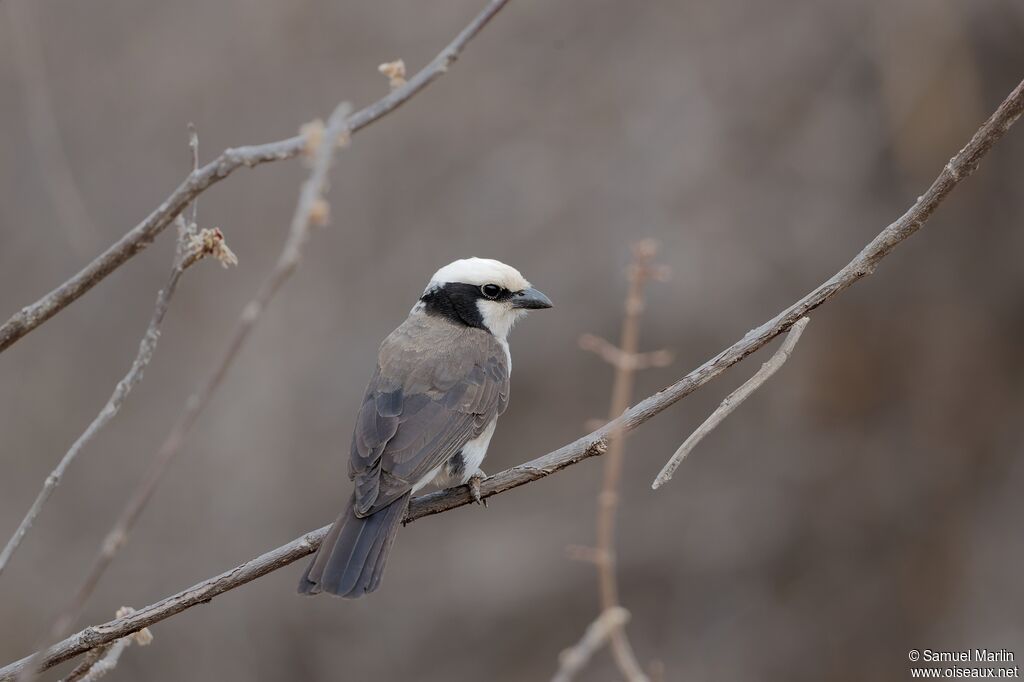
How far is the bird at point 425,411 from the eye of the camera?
3.61m

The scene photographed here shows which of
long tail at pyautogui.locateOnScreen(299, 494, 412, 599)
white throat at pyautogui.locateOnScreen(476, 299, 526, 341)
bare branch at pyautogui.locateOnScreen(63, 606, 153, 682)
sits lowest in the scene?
bare branch at pyautogui.locateOnScreen(63, 606, 153, 682)

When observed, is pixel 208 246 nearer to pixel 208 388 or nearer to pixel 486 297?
pixel 208 388

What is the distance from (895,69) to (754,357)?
218 cm

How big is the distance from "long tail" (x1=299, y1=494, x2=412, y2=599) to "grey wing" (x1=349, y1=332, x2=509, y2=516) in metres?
0.06

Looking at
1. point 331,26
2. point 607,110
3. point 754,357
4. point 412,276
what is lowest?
point 754,357

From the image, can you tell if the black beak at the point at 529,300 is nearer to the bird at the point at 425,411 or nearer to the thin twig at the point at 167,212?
the bird at the point at 425,411

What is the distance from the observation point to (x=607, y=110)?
27.8 ft

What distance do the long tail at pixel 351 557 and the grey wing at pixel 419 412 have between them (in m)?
0.06

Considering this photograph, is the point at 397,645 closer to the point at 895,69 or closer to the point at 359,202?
the point at 359,202

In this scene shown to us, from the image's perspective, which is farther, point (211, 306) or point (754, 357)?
point (211, 306)

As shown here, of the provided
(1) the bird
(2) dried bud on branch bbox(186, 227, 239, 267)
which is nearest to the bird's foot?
(1) the bird

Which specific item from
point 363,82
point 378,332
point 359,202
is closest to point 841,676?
point 378,332

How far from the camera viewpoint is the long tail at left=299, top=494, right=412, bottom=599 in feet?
11.4

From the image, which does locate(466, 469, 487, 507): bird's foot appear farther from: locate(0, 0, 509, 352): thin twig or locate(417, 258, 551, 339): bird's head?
locate(0, 0, 509, 352): thin twig
